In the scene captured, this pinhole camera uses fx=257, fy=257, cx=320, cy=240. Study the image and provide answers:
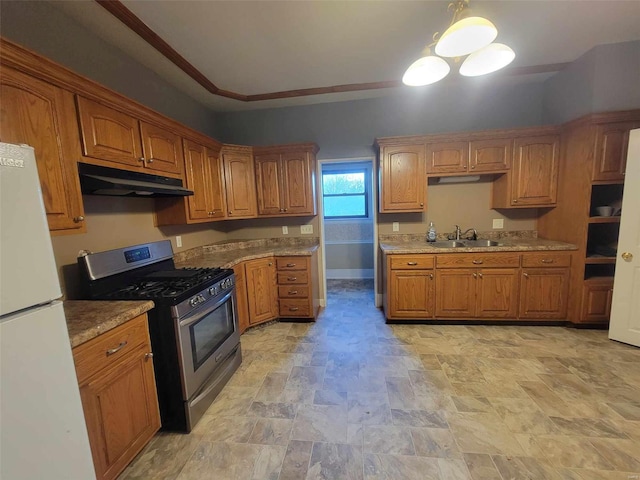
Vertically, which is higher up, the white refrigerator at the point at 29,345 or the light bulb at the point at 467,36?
the light bulb at the point at 467,36

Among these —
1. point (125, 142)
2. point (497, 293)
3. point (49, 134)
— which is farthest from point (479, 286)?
point (49, 134)

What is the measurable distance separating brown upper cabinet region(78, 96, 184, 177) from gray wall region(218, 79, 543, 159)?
145 centimetres

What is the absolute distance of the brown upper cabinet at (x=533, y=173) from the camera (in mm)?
2912

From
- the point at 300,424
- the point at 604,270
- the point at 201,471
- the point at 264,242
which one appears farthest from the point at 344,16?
the point at 604,270

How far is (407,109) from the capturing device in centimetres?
336

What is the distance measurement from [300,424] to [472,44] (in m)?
2.57

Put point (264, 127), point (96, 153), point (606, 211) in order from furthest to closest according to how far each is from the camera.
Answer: point (264, 127) < point (606, 211) < point (96, 153)

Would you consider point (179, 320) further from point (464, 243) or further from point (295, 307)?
point (464, 243)

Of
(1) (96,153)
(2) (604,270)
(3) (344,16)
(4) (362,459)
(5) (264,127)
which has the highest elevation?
(3) (344,16)

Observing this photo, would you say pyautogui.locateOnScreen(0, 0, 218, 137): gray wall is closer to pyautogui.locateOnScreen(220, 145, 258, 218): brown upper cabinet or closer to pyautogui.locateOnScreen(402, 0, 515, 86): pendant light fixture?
pyautogui.locateOnScreen(220, 145, 258, 218): brown upper cabinet

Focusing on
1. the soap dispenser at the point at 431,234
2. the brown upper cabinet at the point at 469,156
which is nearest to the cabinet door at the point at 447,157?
the brown upper cabinet at the point at 469,156

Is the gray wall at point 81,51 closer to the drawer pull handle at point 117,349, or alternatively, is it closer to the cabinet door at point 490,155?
the drawer pull handle at point 117,349

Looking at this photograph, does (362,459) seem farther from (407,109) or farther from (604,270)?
(407,109)

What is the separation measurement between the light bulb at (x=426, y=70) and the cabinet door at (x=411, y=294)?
1.92 metres
